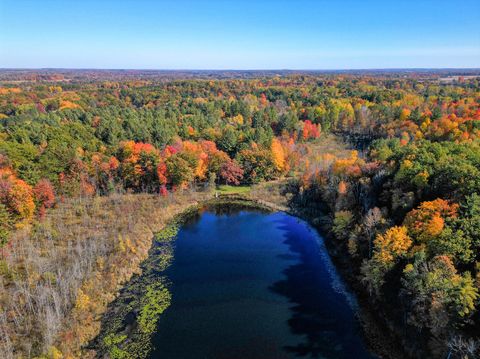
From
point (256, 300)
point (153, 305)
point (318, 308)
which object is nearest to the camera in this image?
point (318, 308)

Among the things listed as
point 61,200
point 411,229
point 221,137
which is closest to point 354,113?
point 221,137

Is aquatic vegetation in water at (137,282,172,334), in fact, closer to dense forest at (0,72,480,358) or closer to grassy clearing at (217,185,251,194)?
dense forest at (0,72,480,358)

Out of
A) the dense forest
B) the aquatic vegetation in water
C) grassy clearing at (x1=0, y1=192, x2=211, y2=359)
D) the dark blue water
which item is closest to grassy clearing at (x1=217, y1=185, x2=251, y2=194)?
the dense forest

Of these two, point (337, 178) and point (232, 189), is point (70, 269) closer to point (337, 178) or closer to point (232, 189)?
point (232, 189)

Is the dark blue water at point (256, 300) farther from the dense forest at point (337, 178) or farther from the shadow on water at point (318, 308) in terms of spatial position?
the dense forest at point (337, 178)

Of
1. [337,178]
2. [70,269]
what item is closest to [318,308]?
[337,178]

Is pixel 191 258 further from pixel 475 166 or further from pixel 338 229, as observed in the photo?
pixel 475 166

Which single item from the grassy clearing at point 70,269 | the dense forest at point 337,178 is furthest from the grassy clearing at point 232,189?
the grassy clearing at point 70,269

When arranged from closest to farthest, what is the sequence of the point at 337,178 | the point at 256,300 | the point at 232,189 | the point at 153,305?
1. the point at 153,305
2. the point at 256,300
3. the point at 337,178
4. the point at 232,189
